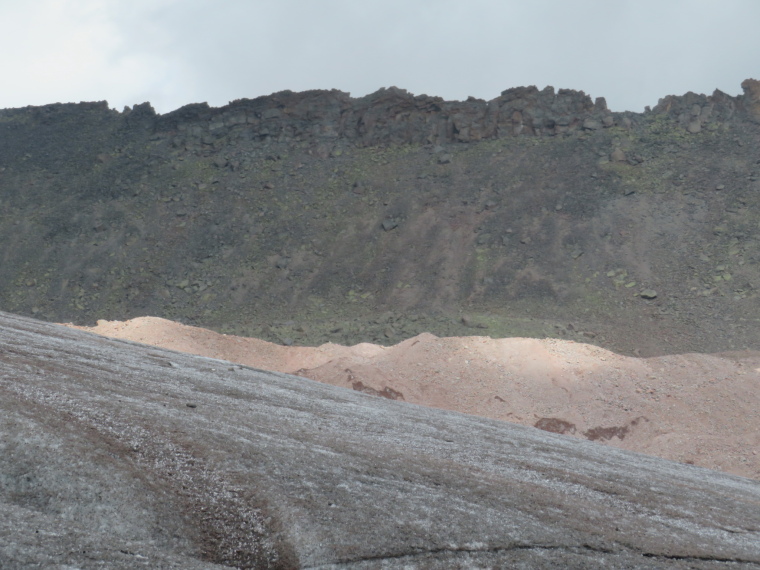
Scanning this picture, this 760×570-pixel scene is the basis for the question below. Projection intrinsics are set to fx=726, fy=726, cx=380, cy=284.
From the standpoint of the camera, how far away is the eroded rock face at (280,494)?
4.47 meters

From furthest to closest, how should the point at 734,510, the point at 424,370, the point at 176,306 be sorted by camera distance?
1. the point at 176,306
2. the point at 424,370
3. the point at 734,510

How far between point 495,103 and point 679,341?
76.6 feet

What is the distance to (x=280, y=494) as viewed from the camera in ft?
17.0

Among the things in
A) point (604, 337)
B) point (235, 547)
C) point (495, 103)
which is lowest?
point (235, 547)

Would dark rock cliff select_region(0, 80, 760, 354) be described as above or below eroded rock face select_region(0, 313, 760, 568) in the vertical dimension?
above

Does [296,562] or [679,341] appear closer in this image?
[296,562]

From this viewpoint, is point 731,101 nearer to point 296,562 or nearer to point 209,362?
point 209,362

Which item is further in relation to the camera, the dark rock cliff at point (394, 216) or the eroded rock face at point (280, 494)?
the dark rock cliff at point (394, 216)

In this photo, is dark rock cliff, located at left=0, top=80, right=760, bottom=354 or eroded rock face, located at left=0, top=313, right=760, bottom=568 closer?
eroded rock face, located at left=0, top=313, right=760, bottom=568

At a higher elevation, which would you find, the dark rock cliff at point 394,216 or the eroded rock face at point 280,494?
the dark rock cliff at point 394,216

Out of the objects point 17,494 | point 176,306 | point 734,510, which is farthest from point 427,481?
point 176,306

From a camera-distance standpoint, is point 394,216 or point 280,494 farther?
point 394,216

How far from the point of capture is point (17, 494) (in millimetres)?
4477

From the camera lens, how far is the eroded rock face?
4469 millimetres
